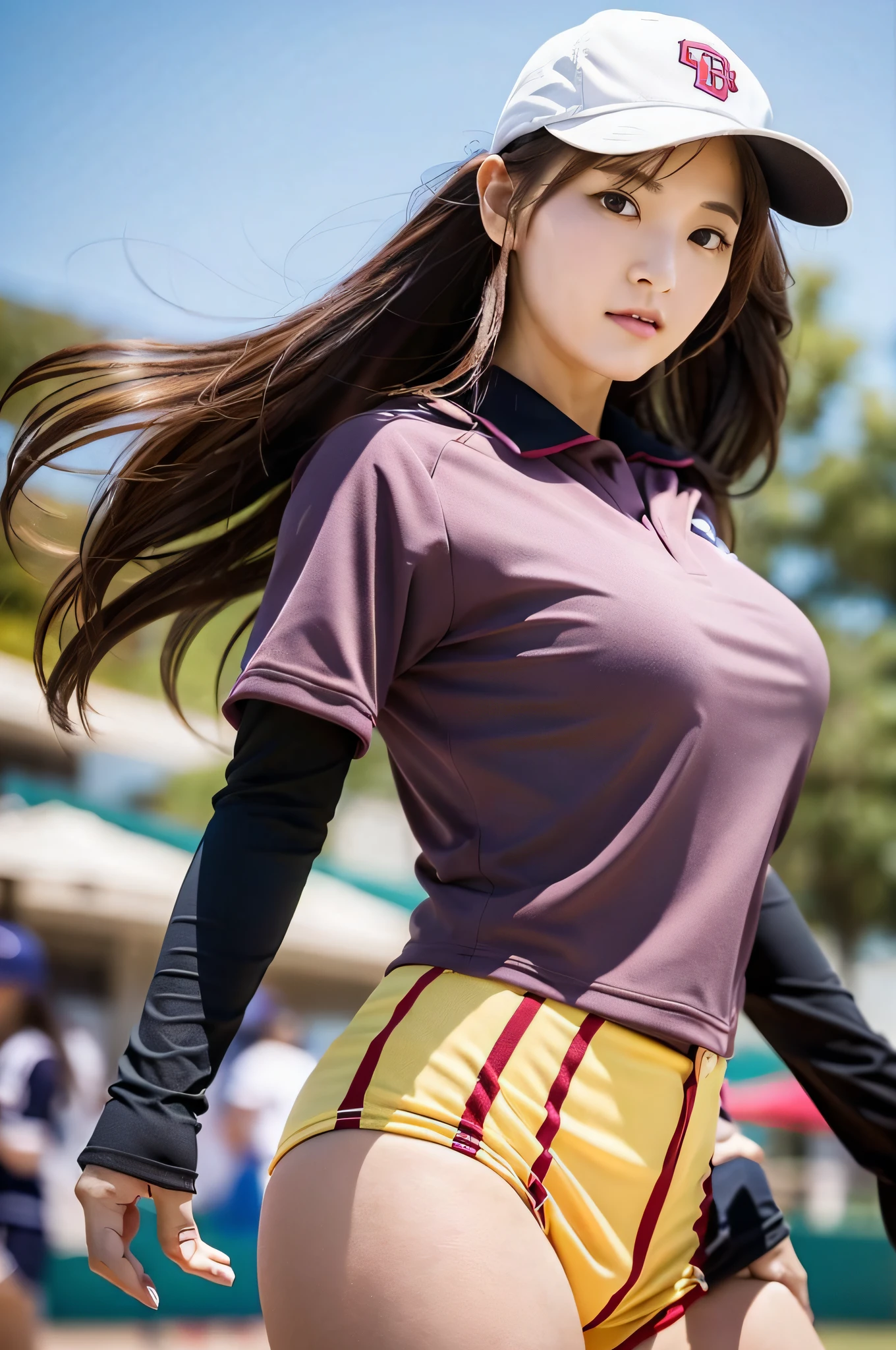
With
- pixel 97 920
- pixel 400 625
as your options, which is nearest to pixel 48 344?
pixel 97 920

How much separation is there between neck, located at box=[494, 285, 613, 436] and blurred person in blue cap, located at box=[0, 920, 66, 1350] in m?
3.15

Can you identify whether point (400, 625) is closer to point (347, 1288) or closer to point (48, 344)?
point (347, 1288)

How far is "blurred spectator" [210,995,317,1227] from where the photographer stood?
20.1 feet

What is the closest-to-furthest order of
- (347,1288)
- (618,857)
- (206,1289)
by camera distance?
(347,1288) → (618,857) → (206,1289)

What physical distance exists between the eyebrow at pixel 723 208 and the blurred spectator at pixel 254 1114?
5.24m

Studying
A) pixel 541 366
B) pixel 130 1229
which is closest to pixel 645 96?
pixel 541 366

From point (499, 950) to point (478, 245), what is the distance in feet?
2.90

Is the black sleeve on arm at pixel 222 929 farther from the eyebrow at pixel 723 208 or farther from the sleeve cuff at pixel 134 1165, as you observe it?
the eyebrow at pixel 723 208

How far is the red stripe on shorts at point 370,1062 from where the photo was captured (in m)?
1.32

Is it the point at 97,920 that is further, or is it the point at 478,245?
the point at 97,920

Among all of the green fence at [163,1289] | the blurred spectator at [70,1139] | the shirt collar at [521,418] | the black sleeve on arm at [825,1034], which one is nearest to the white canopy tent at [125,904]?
the blurred spectator at [70,1139]

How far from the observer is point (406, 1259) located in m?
1.22

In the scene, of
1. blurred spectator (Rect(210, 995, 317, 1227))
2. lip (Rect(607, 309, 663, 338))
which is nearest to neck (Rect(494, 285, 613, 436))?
lip (Rect(607, 309, 663, 338))

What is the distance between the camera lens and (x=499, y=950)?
4.47ft
